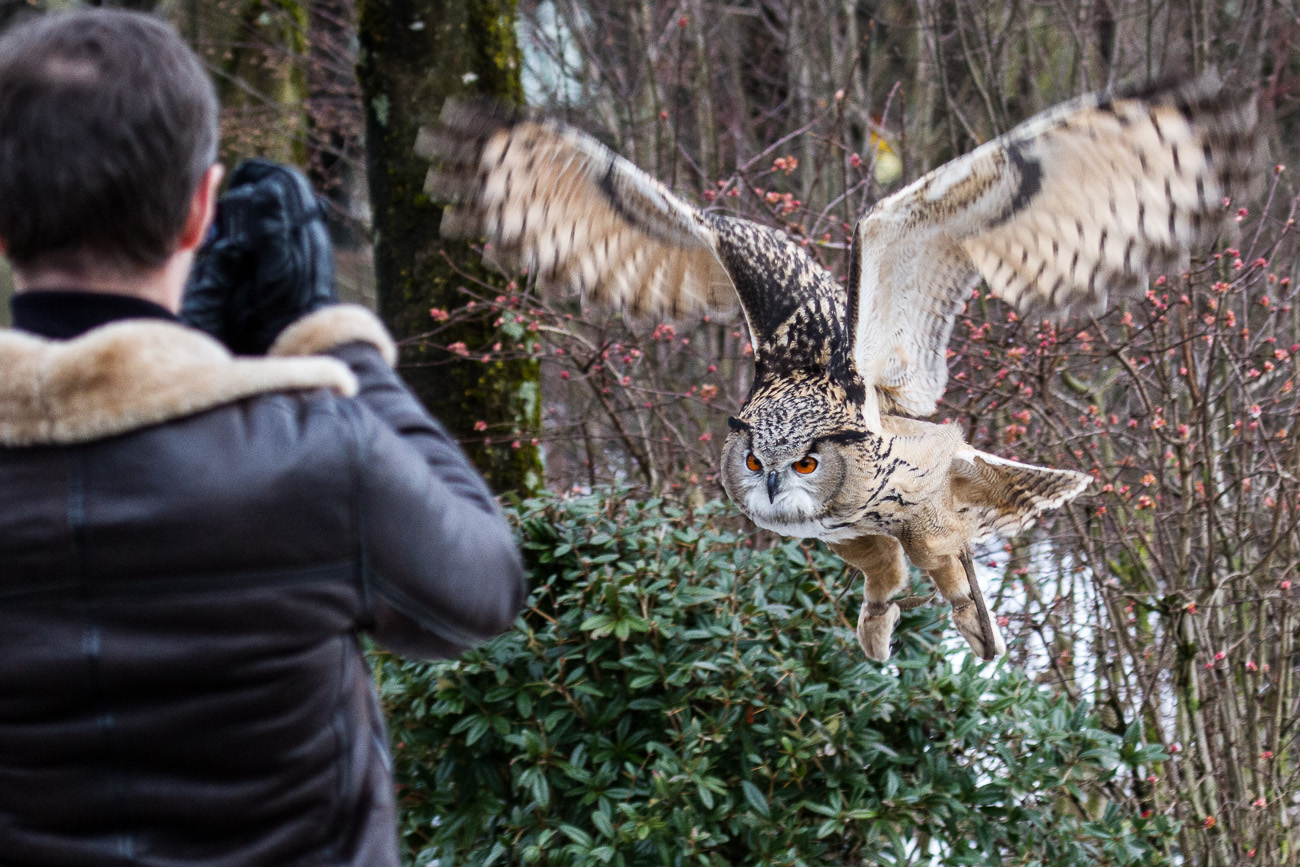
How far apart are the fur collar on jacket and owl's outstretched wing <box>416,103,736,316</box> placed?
4.22 ft

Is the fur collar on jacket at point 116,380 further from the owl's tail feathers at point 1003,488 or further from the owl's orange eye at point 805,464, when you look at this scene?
the owl's tail feathers at point 1003,488

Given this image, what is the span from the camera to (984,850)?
98.4 inches

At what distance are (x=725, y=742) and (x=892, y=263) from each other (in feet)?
3.88

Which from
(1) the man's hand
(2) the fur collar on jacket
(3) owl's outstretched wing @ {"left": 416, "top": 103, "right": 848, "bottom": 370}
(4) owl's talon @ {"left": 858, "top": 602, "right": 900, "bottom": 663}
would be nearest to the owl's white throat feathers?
(3) owl's outstretched wing @ {"left": 416, "top": 103, "right": 848, "bottom": 370}

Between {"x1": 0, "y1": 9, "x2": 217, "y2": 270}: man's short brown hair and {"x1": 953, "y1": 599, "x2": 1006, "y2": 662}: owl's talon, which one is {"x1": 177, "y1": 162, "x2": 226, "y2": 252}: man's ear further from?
{"x1": 953, "y1": 599, "x2": 1006, "y2": 662}: owl's talon

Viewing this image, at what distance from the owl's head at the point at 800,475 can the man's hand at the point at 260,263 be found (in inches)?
43.4

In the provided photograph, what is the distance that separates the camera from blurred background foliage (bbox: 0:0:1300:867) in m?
2.55

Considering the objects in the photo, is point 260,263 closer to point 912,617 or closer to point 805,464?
point 805,464

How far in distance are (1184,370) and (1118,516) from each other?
1.72ft

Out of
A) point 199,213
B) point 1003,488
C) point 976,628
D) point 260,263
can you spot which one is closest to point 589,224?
point 1003,488

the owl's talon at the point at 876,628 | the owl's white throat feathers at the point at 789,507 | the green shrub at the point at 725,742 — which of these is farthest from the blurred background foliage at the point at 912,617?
the owl's white throat feathers at the point at 789,507

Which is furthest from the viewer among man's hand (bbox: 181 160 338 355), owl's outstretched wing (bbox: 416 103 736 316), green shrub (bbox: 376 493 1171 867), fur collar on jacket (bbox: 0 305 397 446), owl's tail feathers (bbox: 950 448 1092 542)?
green shrub (bbox: 376 493 1171 867)

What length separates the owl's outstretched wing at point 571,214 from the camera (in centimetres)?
214

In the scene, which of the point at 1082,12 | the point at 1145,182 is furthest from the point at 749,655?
the point at 1082,12
